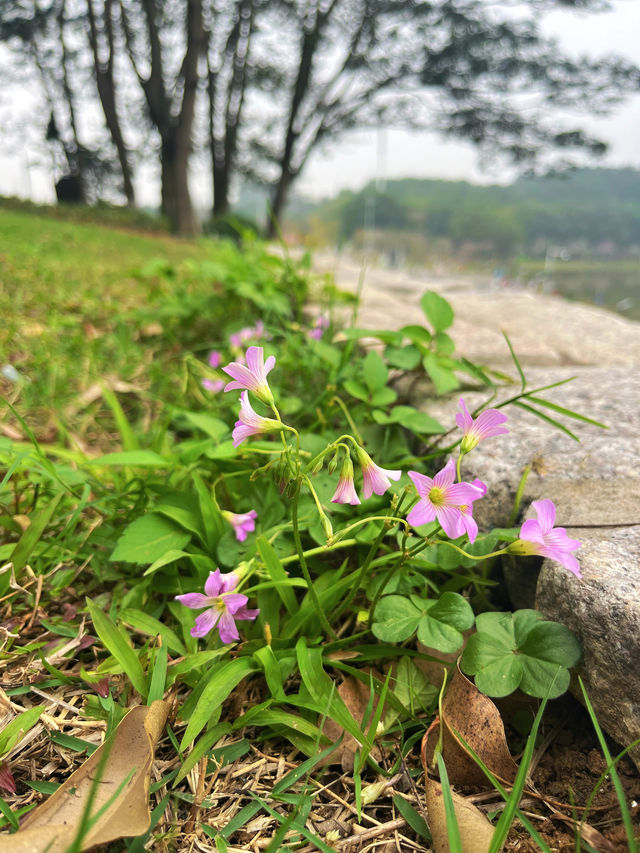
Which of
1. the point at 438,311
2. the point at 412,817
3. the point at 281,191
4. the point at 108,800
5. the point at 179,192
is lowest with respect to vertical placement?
the point at 412,817

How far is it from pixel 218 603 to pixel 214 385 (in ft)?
3.55

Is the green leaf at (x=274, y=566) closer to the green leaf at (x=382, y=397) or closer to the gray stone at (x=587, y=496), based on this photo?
the gray stone at (x=587, y=496)

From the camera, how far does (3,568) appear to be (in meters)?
1.17

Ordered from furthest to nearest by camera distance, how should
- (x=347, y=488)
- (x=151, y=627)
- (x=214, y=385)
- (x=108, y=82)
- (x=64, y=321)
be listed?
1. (x=108, y=82)
2. (x=64, y=321)
3. (x=214, y=385)
4. (x=151, y=627)
5. (x=347, y=488)

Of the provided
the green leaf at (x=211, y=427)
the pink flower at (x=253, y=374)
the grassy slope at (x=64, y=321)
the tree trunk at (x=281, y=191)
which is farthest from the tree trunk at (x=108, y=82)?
the pink flower at (x=253, y=374)

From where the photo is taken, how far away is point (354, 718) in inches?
37.1

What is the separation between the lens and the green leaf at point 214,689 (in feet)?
2.78

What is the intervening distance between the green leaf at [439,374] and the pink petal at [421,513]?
27.7 inches

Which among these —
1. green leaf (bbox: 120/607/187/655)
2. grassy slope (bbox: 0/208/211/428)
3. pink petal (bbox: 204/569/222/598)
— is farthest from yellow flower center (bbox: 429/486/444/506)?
grassy slope (bbox: 0/208/211/428)

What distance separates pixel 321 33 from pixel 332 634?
16.9 metres

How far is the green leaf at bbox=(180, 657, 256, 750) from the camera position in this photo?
0.85 m

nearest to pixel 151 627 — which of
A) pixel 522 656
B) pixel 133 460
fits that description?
pixel 133 460

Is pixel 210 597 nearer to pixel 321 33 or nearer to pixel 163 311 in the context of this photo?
pixel 163 311

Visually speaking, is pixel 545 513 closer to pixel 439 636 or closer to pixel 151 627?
pixel 439 636
